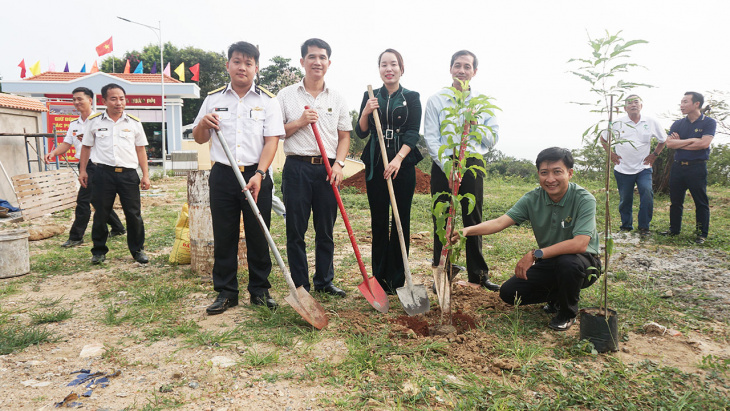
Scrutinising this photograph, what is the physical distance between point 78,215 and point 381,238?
455 centimetres

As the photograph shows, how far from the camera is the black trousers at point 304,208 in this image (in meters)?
3.59

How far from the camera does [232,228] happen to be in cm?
354

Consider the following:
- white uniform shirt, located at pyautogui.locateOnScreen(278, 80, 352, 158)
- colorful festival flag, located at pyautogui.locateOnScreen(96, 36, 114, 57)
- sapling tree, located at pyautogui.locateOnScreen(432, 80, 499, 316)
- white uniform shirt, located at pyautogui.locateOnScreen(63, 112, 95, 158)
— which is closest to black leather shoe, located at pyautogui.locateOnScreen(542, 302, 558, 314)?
sapling tree, located at pyautogui.locateOnScreen(432, 80, 499, 316)

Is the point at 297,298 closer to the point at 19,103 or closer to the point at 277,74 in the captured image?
the point at 19,103

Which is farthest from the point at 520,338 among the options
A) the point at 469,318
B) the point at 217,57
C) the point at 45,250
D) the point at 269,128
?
the point at 217,57

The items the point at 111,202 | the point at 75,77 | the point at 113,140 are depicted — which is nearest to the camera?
the point at 113,140

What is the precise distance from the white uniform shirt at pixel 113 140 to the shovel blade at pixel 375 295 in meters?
3.26

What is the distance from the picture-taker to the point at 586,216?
3049mm

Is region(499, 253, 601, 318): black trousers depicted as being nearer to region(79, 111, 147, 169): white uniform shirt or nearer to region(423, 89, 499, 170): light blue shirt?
region(423, 89, 499, 170): light blue shirt

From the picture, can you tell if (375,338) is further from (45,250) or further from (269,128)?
(45,250)

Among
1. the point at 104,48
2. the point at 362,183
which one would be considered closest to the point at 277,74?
the point at 104,48

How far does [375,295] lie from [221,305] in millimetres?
1188

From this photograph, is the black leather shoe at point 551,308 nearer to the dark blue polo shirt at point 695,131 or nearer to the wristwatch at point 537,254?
the wristwatch at point 537,254

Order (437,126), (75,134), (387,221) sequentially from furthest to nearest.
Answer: (75,134)
(437,126)
(387,221)
